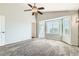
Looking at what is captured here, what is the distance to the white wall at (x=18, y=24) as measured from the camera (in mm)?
2830

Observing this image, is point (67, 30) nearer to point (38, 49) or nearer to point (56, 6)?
point (56, 6)

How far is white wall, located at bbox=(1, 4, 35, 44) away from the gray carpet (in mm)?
150

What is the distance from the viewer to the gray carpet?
111 inches

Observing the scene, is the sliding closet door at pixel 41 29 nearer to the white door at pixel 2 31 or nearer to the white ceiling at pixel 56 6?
the white ceiling at pixel 56 6

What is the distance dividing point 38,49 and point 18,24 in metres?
0.70

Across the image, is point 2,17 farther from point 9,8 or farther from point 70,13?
point 70,13

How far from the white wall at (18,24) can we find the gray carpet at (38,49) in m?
0.15

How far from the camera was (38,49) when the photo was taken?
2834 mm

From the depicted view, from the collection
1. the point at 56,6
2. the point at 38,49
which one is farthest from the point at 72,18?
the point at 38,49

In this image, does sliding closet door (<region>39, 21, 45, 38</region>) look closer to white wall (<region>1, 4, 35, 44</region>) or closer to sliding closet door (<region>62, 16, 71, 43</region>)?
white wall (<region>1, 4, 35, 44</region>)

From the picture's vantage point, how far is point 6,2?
9.23 ft

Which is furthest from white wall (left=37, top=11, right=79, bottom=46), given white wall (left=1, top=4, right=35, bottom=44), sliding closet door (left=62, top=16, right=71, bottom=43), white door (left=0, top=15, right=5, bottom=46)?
white door (left=0, top=15, right=5, bottom=46)

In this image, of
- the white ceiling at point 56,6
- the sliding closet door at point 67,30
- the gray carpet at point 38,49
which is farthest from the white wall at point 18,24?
the sliding closet door at point 67,30

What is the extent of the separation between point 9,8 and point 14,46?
82cm
